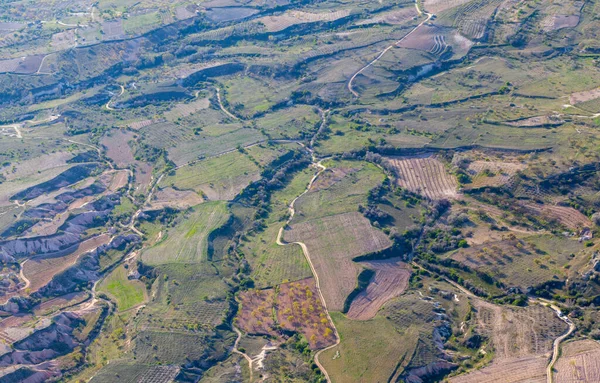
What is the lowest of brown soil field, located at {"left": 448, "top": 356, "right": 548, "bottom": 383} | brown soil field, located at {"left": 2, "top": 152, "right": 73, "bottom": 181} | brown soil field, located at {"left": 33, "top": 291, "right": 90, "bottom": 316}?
brown soil field, located at {"left": 448, "top": 356, "right": 548, "bottom": 383}


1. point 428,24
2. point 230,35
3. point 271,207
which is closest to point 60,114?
A: point 230,35

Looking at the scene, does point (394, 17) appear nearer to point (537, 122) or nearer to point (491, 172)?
point (537, 122)

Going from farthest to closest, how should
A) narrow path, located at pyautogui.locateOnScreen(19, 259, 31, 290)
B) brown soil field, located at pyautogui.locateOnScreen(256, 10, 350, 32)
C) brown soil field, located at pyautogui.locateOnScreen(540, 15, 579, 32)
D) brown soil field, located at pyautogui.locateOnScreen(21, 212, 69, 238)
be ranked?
brown soil field, located at pyautogui.locateOnScreen(256, 10, 350, 32) → brown soil field, located at pyautogui.locateOnScreen(540, 15, 579, 32) → brown soil field, located at pyautogui.locateOnScreen(21, 212, 69, 238) → narrow path, located at pyautogui.locateOnScreen(19, 259, 31, 290)

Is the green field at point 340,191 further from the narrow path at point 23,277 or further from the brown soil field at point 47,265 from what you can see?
the narrow path at point 23,277

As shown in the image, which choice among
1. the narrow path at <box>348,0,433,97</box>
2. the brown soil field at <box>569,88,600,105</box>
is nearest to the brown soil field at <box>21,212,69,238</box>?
the narrow path at <box>348,0,433,97</box>

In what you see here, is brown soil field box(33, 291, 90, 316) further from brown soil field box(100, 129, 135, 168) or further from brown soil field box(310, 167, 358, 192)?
brown soil field box(310, 167, 358, 192)

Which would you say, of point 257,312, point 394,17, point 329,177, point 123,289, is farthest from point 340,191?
A: point 394,17
